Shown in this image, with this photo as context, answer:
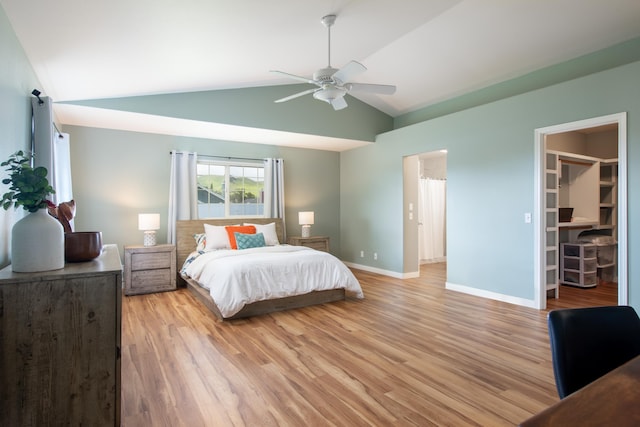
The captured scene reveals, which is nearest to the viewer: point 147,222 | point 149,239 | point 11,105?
point 11,105

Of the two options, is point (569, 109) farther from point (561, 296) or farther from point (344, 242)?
point (344, 242)

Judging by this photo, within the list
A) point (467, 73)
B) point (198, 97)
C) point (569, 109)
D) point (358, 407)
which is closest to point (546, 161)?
point (569, 109)

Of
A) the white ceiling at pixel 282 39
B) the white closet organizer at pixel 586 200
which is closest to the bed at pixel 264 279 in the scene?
the white ceiling at pixel 282 39

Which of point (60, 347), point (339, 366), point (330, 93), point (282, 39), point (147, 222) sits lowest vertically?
point (339, 366)

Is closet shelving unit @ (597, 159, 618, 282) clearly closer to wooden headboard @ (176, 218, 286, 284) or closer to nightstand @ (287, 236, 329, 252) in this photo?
nightstand @ (287, 236, 329, 252)

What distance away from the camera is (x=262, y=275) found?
3.80m

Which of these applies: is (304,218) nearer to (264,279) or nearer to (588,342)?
(264,279)

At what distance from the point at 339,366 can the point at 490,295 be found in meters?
2.90

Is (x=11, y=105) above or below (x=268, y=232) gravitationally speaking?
above

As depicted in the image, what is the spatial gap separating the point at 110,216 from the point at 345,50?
13.6 feet

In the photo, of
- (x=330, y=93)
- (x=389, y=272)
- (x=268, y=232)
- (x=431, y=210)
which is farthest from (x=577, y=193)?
(x=268, y=232)

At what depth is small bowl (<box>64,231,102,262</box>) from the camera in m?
1.87

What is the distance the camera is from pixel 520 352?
9.25 ft

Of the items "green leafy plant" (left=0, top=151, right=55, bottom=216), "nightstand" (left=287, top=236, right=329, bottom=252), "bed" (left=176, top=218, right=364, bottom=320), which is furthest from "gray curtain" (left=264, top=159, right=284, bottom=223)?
"green leafy plant" (left=0, top=151, right=55, bottom=216)
